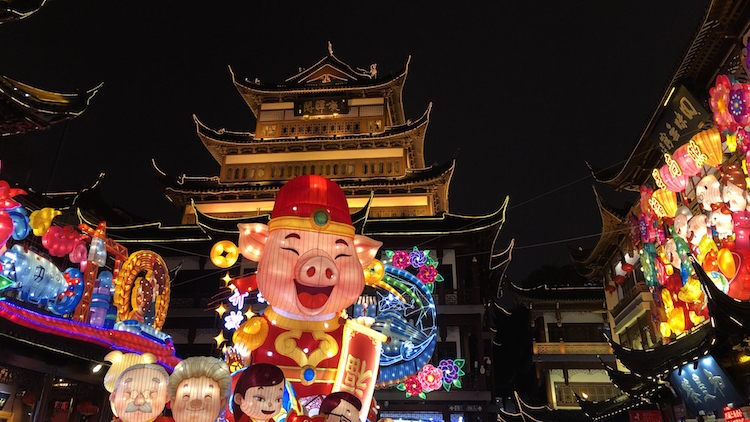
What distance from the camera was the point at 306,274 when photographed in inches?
214

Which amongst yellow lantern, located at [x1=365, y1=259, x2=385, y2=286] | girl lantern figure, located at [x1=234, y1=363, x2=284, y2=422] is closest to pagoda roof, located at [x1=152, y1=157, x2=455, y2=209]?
yellow lantern, located at [x1=365, y1=259, x2=385, y2=286]

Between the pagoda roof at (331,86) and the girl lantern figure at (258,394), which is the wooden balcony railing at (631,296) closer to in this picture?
the pagoda roof at (331,86)

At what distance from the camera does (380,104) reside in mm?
24938

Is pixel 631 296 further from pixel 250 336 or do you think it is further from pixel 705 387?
pixel 250 336

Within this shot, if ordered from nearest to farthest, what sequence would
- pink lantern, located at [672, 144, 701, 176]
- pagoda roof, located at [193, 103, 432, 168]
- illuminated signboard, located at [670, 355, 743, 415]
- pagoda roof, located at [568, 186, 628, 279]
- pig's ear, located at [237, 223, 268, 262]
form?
pig's ear, located at [237, 223, 268, 262] → illuminated signboard, located at [670, 355, 743, 415] → pink lantern, located at [672, 144, 701, 176] → pagoda roof, located at [568, 186, 628, 279] → pagoda roof, located at [193, 103, 432, 168]

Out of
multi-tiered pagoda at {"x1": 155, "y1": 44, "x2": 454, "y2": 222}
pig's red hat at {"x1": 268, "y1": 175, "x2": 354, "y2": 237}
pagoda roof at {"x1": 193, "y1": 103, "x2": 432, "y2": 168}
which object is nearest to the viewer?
Result: pig's red hat at {"x1": 268, "y1": 175, "x2": 354, "y2": 237}

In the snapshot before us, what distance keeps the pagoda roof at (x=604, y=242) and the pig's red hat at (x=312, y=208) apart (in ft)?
38.4

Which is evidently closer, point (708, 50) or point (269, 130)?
point (708, 50)

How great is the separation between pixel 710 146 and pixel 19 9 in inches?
483

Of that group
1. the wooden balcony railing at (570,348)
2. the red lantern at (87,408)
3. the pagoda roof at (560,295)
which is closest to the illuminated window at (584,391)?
the wooden balcony railing at (570,348)

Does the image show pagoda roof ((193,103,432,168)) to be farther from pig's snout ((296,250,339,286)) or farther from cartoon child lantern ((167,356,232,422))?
cartoon child lantern ((167,356,232,422))

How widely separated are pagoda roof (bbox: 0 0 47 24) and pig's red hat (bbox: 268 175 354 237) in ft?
21.3

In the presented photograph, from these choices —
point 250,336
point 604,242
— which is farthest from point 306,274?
point 604,242

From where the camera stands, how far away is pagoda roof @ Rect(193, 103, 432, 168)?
22.6 metres
